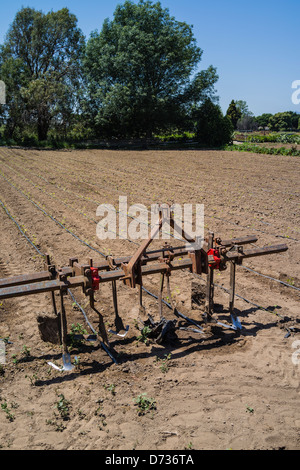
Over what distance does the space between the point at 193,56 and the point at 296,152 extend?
14302 mm

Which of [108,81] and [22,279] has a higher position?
[108,81]

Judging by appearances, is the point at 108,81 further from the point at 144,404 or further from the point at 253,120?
the point at 253,120

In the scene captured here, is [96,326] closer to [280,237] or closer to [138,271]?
[138,271]

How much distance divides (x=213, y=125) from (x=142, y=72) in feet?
25.8

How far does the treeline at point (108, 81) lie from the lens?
31438mm

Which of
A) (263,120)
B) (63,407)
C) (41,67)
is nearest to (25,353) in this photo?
(63,407)

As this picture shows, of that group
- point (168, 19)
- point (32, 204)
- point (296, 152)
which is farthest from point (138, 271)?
point (168, 19)

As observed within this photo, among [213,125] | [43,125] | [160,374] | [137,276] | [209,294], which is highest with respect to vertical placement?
[43,125]

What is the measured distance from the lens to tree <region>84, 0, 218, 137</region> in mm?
31203

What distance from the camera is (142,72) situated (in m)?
31.8

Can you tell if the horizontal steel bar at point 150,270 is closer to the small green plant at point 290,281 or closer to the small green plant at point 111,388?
the small green plant at point 111,388

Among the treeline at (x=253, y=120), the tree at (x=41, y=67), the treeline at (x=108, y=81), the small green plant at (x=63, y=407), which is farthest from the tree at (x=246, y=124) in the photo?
the small green plant at (x=63, y=407)

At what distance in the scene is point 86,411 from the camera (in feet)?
11.4

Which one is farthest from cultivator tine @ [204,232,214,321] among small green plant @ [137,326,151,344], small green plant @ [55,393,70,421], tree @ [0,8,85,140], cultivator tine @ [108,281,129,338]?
tree @ [0,8,85,140]
